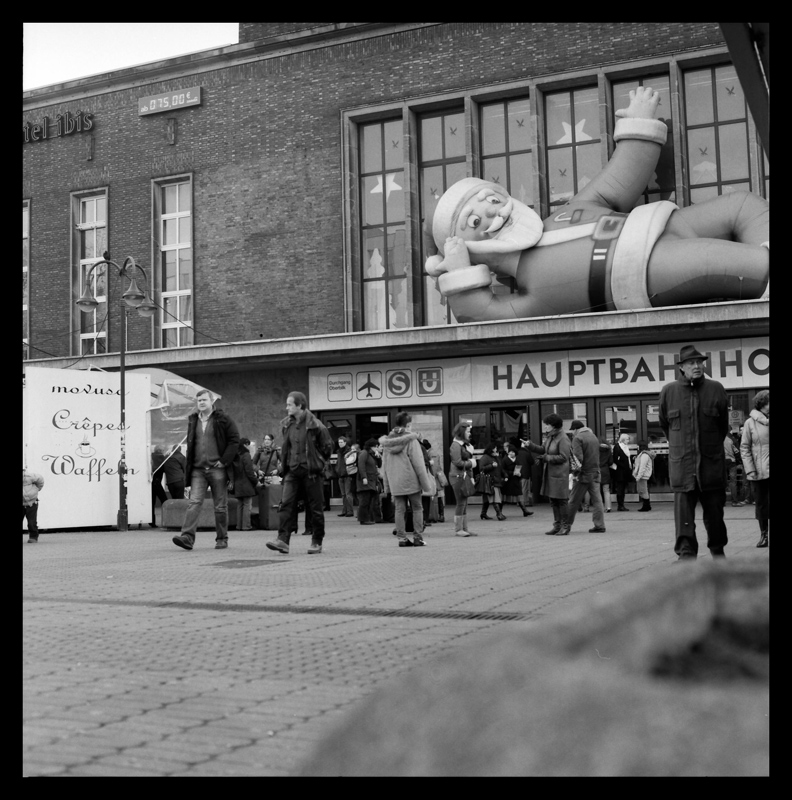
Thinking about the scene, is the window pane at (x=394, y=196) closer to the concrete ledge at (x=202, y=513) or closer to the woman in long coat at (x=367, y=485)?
the woman in long coat at (x=367, y=485)

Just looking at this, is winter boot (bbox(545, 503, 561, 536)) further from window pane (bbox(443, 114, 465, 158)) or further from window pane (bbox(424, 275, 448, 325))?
window pane (bbox(443, 114, 465, 158))

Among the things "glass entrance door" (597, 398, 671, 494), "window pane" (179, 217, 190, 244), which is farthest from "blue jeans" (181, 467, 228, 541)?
"window pane" (179, 217, 190, 244)

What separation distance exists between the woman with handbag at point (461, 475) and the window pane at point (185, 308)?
51.6 ft

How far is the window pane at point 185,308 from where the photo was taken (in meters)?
29.3

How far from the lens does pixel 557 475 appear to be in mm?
15055

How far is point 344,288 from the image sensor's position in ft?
89.6

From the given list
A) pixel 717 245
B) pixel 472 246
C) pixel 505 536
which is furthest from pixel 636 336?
pixel 505 536

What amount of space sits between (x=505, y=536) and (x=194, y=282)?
690 inches

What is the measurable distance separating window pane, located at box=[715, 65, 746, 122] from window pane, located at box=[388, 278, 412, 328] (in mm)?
9392

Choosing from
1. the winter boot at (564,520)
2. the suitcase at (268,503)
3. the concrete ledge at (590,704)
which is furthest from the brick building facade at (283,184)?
the concrete ledge at (590,704)

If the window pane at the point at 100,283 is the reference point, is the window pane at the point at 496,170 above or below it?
above
